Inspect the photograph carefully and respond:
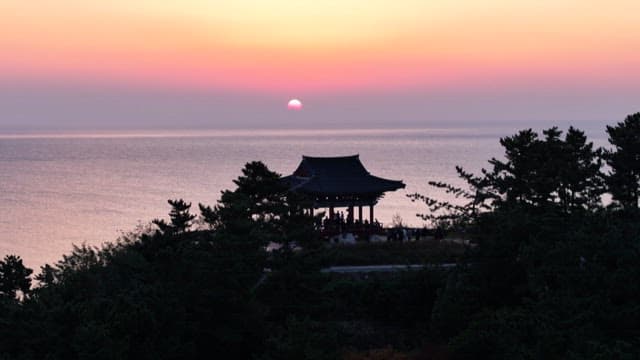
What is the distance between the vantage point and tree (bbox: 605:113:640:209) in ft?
80.7

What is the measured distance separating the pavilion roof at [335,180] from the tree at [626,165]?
12.0m

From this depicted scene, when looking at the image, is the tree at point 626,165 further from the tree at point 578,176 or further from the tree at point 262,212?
Result: the tree at point 262,212

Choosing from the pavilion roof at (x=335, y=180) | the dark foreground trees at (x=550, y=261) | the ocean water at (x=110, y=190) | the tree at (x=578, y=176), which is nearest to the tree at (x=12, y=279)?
the dark foreground trees at (x=550, y=261)

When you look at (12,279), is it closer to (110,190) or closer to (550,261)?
(550,261)

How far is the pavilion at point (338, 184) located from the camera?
3394 centimetres

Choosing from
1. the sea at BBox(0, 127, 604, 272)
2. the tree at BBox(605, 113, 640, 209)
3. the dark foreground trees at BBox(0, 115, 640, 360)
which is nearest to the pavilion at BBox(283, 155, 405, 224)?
the sea at BBox(0, 127, 604, 272)

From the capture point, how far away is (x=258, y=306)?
18.0 m

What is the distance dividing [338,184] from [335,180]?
0.38 m

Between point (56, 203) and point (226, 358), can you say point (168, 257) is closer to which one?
point (226, 358)

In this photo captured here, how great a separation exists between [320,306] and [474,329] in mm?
3710

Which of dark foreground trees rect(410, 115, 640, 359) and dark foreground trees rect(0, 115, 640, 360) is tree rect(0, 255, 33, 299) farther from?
dark foreground trees rect(410, 115, 640, 359)

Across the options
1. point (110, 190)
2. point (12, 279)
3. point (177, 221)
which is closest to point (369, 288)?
point (177, 221)

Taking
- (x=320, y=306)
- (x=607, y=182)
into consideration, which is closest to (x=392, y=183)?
(x=607, y=182)

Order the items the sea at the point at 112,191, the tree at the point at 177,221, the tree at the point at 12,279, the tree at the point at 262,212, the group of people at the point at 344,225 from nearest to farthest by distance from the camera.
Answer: the tree at the point at 262,212 < the tree at the point at 177,221 < the tree at the point at 12,279 < the group of people at the point at 344,225 < the sea at the point at 112,191
